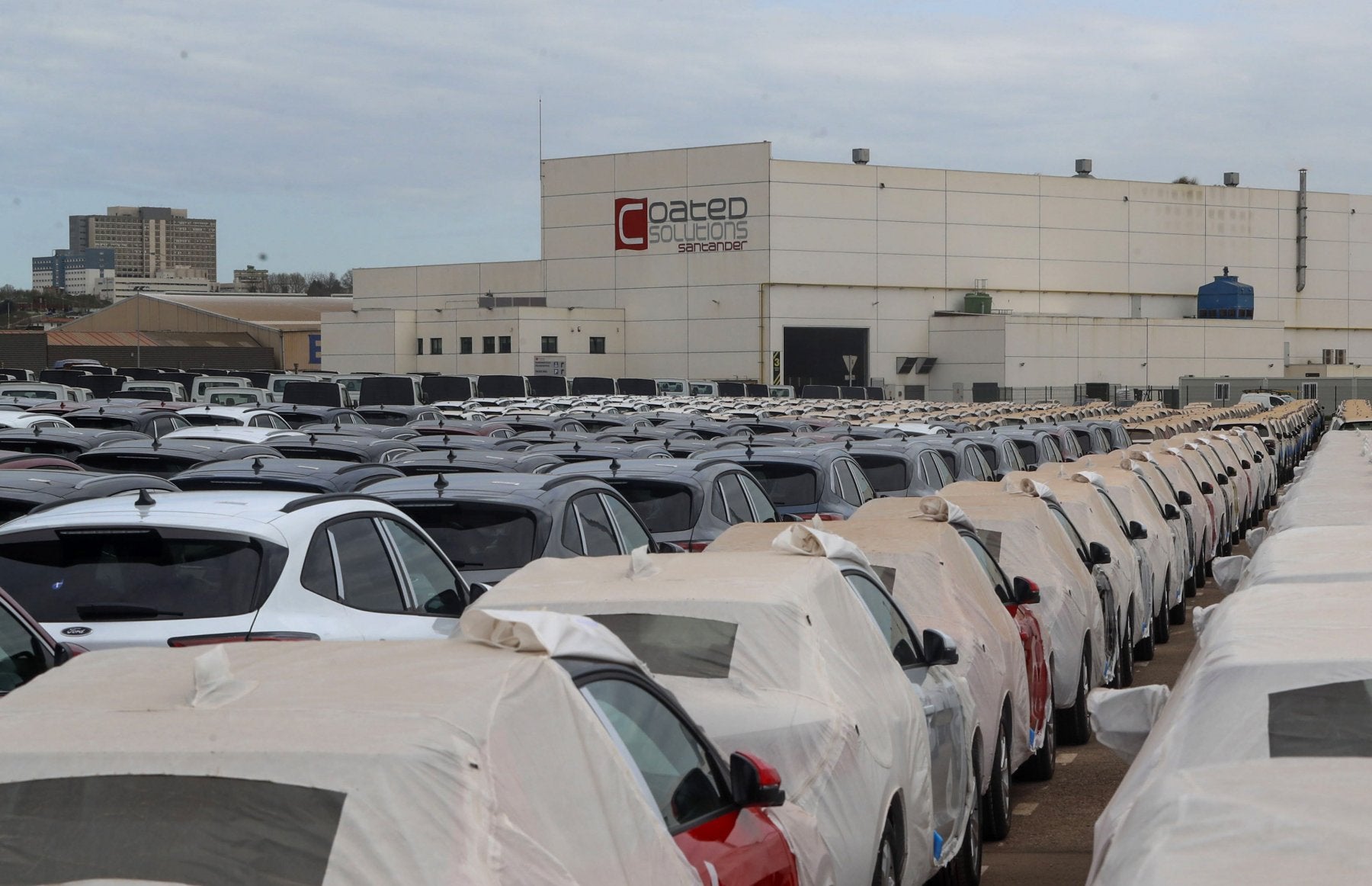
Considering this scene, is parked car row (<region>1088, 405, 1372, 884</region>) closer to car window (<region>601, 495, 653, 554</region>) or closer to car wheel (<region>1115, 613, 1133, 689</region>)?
car window (<region>601, 495, 653, 554</region>)

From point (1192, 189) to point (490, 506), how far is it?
276 feet

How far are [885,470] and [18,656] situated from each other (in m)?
13.5

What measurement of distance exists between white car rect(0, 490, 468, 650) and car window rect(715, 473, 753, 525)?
5877mm

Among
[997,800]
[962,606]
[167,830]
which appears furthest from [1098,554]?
[167,830]

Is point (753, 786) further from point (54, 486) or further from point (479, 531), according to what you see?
point (54, 486)

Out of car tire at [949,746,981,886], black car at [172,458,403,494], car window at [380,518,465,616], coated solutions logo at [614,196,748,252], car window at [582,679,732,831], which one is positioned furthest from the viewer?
coated solutions logo at [614,196,748,252]

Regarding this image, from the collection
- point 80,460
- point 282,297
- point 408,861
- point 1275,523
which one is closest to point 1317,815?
point 408,861

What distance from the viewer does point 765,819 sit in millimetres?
5254

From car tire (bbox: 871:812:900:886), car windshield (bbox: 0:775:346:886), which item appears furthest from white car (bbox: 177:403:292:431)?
car windshield (bbox: 0:775:346:886)

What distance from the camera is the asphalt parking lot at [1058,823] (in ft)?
27.6

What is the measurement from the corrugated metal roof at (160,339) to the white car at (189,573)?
105587 millimetres

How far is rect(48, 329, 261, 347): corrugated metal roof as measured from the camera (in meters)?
110

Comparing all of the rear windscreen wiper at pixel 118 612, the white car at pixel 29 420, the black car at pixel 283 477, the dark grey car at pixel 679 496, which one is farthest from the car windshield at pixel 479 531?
the white car at pixel 29 420

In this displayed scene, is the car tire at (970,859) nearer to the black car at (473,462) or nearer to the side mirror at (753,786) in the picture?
the side mirror at (753,786)
